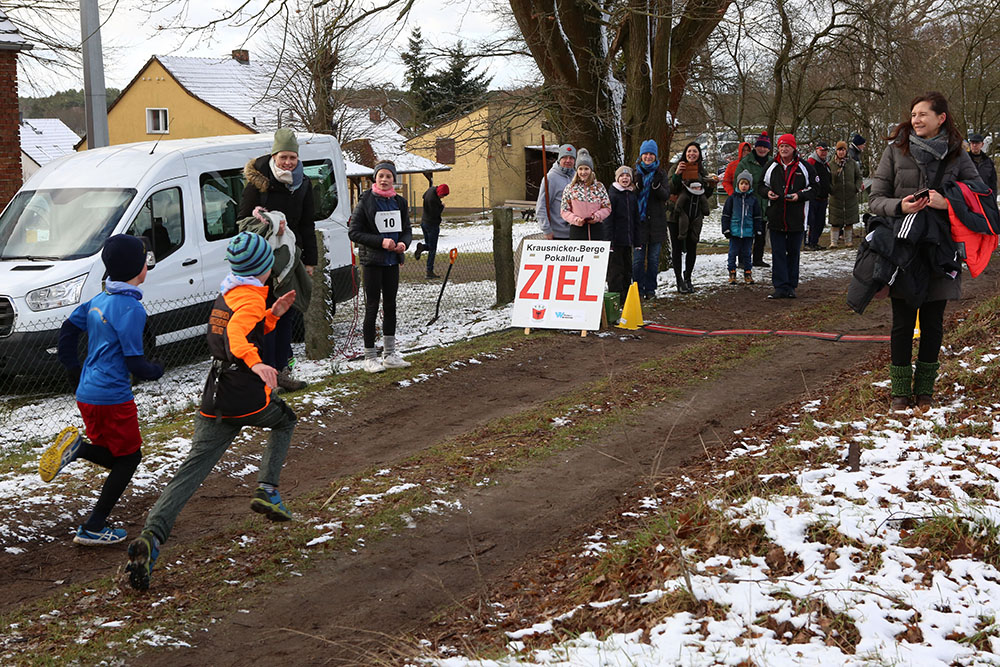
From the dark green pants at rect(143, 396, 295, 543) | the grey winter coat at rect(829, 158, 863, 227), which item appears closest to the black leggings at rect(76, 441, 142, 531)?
the dark green pants at rect(143, 396, 295, 543)

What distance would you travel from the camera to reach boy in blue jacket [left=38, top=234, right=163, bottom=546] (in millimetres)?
5594

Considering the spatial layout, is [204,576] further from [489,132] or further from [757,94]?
[757,94]

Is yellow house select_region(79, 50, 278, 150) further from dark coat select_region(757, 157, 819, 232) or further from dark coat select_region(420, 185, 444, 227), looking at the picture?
dark coat select_region(757, 157, 819, 232)

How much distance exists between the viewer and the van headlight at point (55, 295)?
989cm

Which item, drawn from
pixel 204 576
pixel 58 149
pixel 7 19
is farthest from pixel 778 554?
pixel 58 149

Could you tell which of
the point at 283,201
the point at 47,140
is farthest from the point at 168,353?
the point at 47,140

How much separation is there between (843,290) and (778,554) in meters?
11.4

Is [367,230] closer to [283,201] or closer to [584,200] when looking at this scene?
[283,201]

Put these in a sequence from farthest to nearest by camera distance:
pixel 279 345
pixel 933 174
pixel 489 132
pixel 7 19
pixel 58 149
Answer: pixel 58 149
pixel 7 19
pixel 489 132
pixel 279 345
pixel 933 174

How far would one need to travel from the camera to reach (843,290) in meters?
15.1

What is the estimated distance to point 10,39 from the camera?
2105 cm

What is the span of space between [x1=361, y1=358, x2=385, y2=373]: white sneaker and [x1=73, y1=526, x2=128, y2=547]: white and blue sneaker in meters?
4.46

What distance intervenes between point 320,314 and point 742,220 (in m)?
7.44

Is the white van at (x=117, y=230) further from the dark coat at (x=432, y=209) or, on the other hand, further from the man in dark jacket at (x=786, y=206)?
the dark coat at (x=432, y=209)
